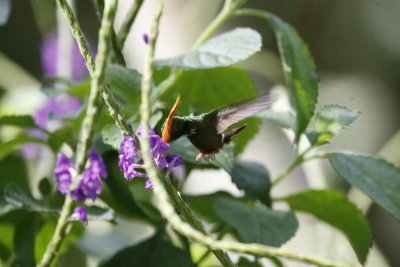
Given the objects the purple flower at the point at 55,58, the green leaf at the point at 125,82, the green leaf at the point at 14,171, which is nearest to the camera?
the green leaf at the point at 125,82

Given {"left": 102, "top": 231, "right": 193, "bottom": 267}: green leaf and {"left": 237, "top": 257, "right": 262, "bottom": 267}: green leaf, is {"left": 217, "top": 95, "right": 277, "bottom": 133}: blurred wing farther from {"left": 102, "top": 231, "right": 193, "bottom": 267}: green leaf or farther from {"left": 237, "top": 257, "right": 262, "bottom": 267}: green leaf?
{"left": 237, "top": 257, "right": 262, "bottom": 267}: green leaf

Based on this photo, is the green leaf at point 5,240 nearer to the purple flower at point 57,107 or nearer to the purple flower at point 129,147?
the purple flower at point 57,107

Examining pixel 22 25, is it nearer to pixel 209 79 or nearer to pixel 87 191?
pixel 209 79

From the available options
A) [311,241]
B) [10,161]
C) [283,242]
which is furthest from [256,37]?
[311,241]

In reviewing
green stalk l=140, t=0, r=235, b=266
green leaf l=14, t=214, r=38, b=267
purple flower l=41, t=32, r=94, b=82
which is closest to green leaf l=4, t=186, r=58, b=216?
green leaf l=14, t=214, r=38, b=267

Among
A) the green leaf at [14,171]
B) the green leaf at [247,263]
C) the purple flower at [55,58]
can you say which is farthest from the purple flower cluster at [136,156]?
the purple flower at [55,58]

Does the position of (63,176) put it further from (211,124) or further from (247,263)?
(247,263)

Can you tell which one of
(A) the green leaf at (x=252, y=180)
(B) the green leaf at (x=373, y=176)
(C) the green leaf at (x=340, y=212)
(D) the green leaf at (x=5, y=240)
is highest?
(B) the green leaf at (x=373, y=176)
